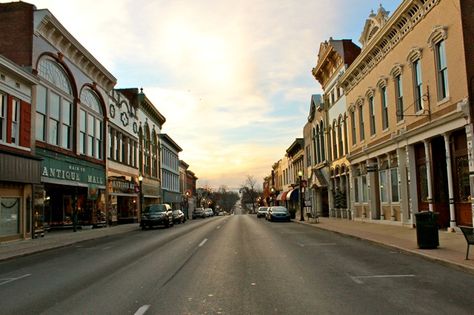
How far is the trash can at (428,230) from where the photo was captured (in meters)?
13.8

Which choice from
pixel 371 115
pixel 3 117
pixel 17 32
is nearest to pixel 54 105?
pixel 17 32

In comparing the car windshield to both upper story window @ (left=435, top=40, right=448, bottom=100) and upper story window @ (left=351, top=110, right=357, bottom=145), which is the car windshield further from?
upper story window @ (left=435, top=40, right=448, bottom=100)

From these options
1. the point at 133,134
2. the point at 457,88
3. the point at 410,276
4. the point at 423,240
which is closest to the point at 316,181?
the point at 133,134

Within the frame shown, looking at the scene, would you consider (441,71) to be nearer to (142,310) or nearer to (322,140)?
(142,310)

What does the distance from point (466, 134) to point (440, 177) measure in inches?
143

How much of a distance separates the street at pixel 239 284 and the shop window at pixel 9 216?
7.50 m

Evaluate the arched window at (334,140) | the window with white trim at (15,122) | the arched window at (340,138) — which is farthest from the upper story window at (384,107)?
the window with white trim at (15,122)

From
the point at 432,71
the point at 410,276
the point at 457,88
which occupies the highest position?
the point at 432,71

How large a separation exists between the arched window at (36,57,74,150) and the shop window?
4783 mm

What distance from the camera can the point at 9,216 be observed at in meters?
22.0

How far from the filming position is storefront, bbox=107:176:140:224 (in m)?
39.1

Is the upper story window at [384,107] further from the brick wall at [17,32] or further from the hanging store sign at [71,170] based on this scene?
the brick wall at [17,32]

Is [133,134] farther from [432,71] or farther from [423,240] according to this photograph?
[423,240]

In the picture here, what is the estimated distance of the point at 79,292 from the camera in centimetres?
888
